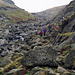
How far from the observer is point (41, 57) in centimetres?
1152

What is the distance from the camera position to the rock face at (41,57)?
11141 mm

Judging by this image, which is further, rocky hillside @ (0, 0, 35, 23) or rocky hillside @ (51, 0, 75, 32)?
rocky hillside @ (0, 0, 35, 23)

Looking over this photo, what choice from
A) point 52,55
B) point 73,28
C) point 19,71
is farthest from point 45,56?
point 73,28

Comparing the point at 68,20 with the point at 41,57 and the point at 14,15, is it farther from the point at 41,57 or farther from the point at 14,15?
the point at 14,15

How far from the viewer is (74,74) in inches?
343

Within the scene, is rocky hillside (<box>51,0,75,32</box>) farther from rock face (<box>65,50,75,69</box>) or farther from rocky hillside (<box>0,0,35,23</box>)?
rocky hillside (<box>0,0,35,23</box>)

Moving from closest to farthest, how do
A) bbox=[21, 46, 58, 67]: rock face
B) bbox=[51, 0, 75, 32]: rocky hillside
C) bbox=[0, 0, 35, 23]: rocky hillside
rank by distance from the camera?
bbox=[21, 46, 58, 67]: rock face
bbox=[51, 0, 75, 32]: rocky hillside
bbox=[0, 0, 35, 23]: rocky hillside

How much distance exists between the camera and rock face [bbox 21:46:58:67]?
1114 centimetres

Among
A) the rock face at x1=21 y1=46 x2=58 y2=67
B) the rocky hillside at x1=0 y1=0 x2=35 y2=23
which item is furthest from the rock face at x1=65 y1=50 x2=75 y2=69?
the rocky hillside at x1=0 y1=0 x2=35 y2=23

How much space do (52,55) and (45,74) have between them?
10.2 feet

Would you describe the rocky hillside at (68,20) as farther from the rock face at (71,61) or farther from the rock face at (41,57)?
the rock face at (71,61)

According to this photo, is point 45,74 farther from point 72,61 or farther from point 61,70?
point 72,61

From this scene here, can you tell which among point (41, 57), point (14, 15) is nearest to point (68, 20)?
point (41, 57)

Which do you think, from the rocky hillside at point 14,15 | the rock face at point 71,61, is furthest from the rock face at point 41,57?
the rocky hillside at point 14,15
